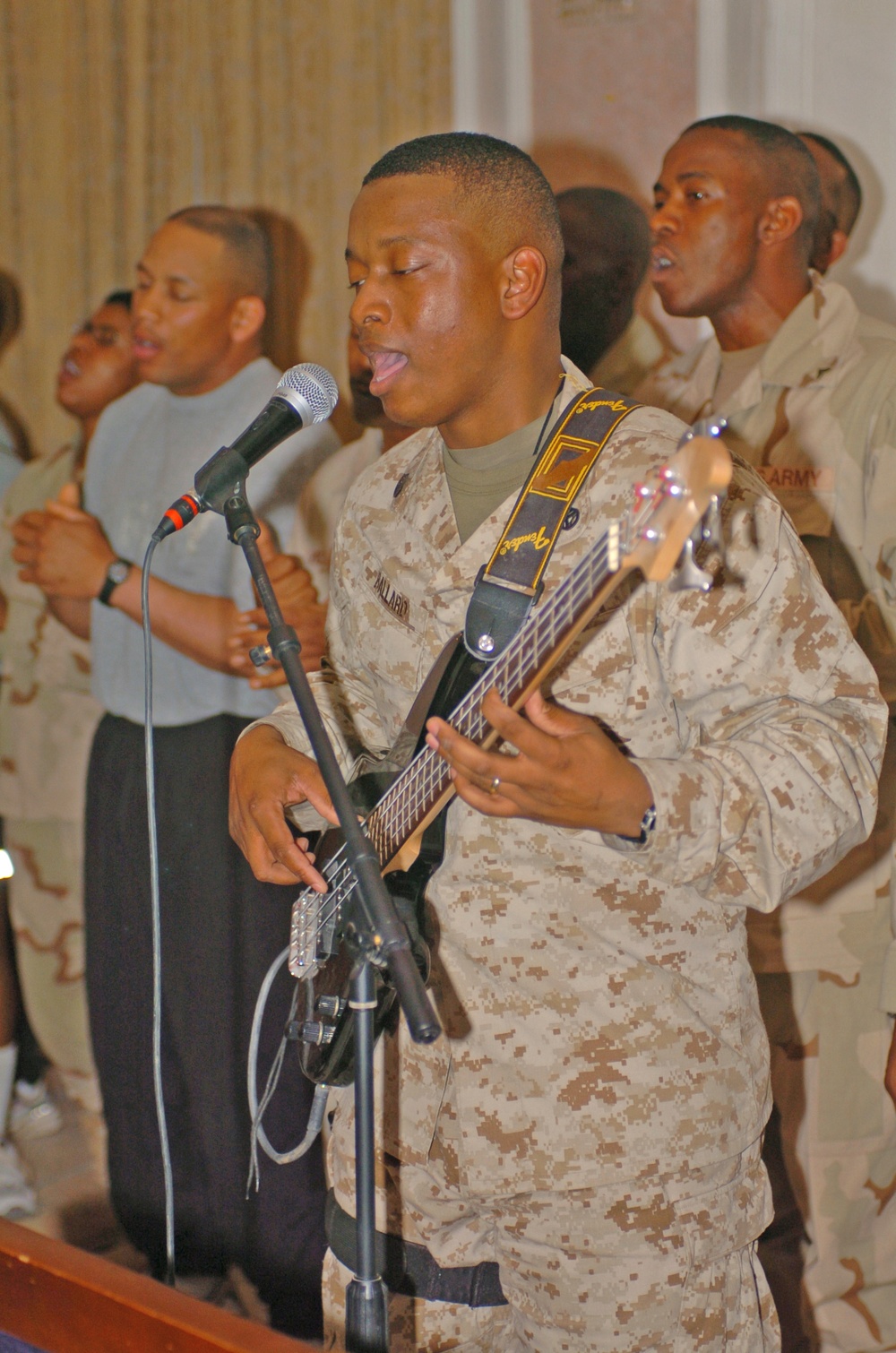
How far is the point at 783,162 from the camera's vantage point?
7.60ft

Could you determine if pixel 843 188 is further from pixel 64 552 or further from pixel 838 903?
pixel 64 552

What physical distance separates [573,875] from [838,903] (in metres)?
1.17

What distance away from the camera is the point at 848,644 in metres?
1.30

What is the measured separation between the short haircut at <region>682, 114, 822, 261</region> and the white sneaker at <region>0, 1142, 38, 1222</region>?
2.69 meters

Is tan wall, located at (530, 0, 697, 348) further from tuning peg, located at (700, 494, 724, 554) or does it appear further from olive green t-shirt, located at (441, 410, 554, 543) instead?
tuning peg, located at (700, 494, 724, 554)

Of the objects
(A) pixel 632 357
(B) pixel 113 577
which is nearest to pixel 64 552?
(B) pixel 113 577

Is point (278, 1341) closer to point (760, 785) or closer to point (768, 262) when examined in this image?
point (760, 785)

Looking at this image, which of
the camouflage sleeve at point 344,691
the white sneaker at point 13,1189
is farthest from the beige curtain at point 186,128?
the white sneaker at point 13,1189

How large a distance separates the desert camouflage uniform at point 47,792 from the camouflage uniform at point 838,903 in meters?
1.51

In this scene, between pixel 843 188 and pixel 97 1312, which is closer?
pixel 97 1312

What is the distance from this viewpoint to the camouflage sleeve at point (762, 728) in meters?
1.20

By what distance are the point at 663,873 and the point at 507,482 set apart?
53 centimetres

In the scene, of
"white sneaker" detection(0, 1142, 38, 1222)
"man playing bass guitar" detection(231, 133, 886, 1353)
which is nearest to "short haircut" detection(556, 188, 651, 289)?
"man playing bass guitar" detection(231, 133, 886, 1353)

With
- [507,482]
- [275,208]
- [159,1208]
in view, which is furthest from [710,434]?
[159,1208]
